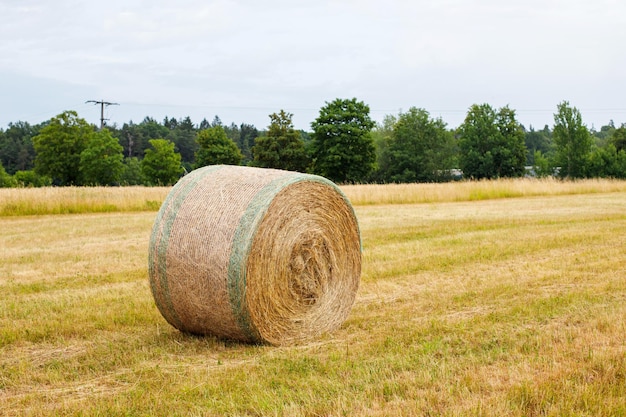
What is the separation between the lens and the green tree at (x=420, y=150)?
7000cm

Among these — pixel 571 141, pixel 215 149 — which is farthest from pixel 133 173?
pixel 571 141

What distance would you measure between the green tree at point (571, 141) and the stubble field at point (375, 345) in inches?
2048

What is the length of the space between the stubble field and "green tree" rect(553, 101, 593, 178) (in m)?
52.0

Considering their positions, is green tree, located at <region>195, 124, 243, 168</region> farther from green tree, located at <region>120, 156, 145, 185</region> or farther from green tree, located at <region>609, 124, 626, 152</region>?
green tree, located at <region>609, 124, 626, 152</region>

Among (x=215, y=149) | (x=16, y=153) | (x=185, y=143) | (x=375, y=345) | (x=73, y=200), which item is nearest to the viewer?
(x=375, y=345)

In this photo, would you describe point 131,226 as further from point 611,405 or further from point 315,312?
point 611,405

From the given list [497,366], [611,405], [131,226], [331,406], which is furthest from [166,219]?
[131,226]

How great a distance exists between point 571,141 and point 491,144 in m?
7.44

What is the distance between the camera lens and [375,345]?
6.01 m

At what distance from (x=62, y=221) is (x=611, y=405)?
17.5 metres

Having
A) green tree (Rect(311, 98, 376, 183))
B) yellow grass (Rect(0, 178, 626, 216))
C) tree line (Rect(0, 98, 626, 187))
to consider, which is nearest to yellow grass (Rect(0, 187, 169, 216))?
yellow grass (Rect(0, 178, 626, 216))

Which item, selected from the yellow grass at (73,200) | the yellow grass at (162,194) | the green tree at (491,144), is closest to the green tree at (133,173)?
the green tree at (491,144)

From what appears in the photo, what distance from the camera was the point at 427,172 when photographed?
69.9 m

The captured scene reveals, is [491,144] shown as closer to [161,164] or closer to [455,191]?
[161,164]
